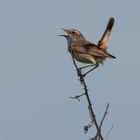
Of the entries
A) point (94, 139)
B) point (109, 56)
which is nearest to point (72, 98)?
point (94, 139)

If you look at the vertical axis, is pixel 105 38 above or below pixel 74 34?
below

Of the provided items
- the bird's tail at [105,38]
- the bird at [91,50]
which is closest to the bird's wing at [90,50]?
the bird at [91,50]

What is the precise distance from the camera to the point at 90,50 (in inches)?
437

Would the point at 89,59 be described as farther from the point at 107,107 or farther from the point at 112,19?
the point at 107,107

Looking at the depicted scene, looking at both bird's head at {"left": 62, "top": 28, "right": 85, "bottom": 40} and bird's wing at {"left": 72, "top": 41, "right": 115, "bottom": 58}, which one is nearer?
bird's wing at {"left": 72, "top": 41, "right": 115, "bottom": 58}

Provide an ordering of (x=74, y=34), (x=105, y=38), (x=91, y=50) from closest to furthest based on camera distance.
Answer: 1. (x=91, y=50)
2. (x=105, y=38)
3. (x=74, y=34)

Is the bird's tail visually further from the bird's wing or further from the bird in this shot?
the bird's wing

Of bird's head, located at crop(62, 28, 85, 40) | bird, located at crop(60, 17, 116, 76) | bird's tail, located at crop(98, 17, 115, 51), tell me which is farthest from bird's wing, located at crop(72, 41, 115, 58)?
bird's head, located at crop(62, 28, 85, 40)

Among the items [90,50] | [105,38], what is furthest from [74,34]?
[90,50]

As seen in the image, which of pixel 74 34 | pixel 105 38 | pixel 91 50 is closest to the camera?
pixel 91 50

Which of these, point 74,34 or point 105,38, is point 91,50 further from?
point 74,34

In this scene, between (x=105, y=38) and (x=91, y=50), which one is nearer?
(x=91, y=50)

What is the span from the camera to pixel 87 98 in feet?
15.3

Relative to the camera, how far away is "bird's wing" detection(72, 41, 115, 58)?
1076cm
